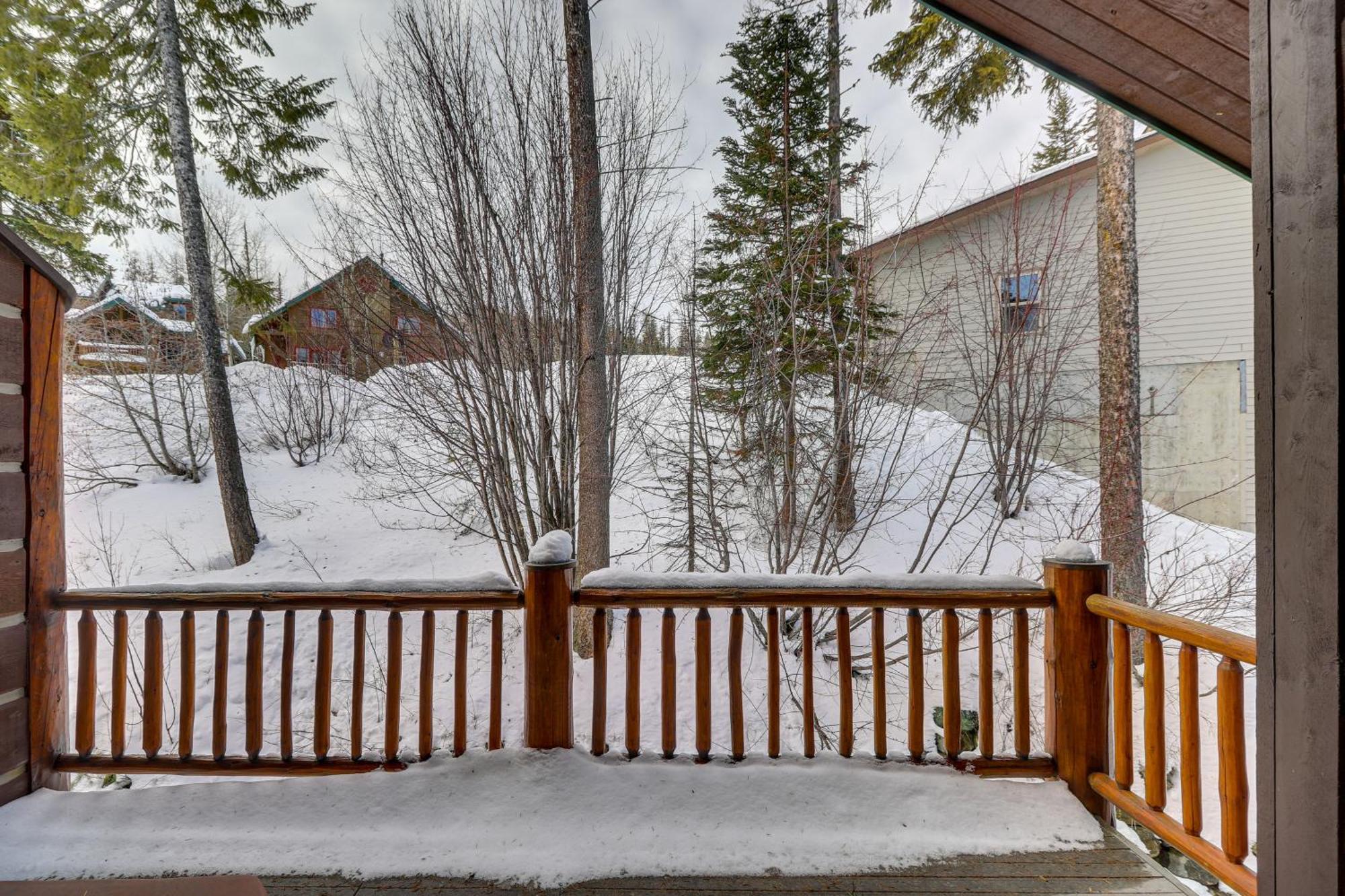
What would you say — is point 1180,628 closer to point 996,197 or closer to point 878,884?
point 878,884

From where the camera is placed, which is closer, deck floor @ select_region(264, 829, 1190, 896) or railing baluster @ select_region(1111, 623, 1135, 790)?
deck floor @ select_region(264, 829, 1190, 896)

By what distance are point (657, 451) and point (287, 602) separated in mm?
4011

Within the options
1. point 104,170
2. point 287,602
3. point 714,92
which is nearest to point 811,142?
point 714,92

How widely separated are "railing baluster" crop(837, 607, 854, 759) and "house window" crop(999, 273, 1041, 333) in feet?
10.6

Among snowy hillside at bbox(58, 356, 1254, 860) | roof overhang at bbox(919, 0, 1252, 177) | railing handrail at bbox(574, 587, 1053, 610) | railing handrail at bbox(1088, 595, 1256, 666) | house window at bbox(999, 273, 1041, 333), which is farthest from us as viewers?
snowy hillside at bbox(58, 356, 1254, 860)

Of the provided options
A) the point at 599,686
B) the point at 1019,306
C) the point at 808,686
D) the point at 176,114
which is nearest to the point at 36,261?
the point at 599,686

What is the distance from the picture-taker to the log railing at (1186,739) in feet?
5.19

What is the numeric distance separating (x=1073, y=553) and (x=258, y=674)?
11.2 ft

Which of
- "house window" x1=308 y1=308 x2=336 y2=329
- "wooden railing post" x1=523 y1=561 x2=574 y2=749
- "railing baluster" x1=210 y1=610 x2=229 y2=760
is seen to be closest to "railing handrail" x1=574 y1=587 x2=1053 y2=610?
"wooden railing post" x1=523 y1=561 x2=574 y2=749

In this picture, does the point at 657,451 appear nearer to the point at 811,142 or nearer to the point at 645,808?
the point at 811,142

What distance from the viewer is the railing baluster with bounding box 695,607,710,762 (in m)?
2.18

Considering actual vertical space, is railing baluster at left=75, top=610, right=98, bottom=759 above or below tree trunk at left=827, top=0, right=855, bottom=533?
below

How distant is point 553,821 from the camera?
1.94 meters

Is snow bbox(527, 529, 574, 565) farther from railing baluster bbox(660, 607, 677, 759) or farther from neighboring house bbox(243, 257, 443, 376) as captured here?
neighboring house bbox(243, 257, 443, 376)
